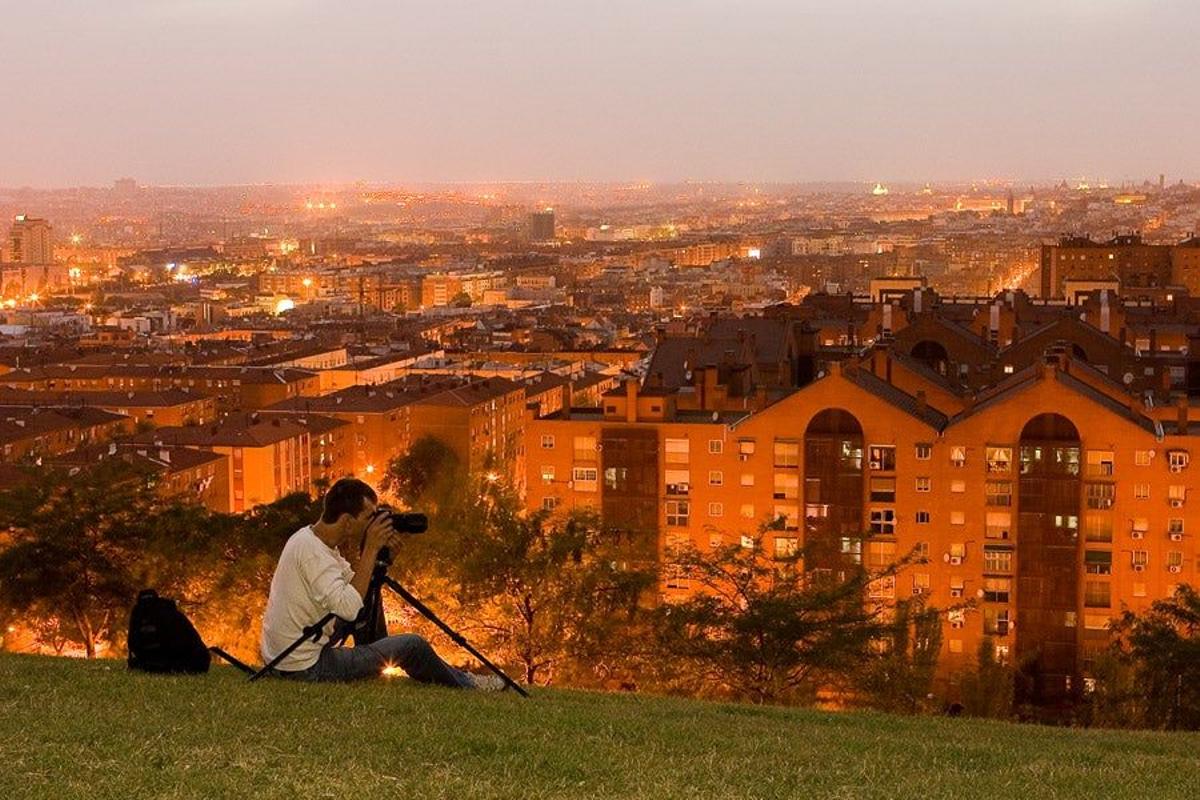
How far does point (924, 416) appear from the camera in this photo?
30.7m

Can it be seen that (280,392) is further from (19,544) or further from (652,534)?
(19,544)

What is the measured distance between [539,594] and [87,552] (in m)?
6.00

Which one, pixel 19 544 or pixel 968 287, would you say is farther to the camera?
pixel 968 287

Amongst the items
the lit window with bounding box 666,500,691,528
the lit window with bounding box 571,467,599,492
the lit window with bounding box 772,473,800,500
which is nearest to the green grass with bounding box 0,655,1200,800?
the lit window with bounding box 772,473,800,500

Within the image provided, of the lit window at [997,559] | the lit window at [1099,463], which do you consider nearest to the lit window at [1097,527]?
the lit window at [1099,463]

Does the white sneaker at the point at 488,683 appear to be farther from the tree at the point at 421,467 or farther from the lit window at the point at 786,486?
the tree at the point at 421,467

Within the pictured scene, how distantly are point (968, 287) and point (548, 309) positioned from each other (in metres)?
35.0

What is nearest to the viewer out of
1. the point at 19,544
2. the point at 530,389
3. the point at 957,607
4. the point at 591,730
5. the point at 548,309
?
the point at 591,730

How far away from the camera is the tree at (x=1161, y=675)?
1977cm

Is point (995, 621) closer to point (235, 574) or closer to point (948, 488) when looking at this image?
point (948, 488)

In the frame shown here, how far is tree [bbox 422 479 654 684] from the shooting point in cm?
2041

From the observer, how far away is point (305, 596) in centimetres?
1032

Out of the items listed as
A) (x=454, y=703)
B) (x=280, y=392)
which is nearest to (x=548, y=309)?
(x=280, y=392)

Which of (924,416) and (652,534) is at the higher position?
(924,416)
